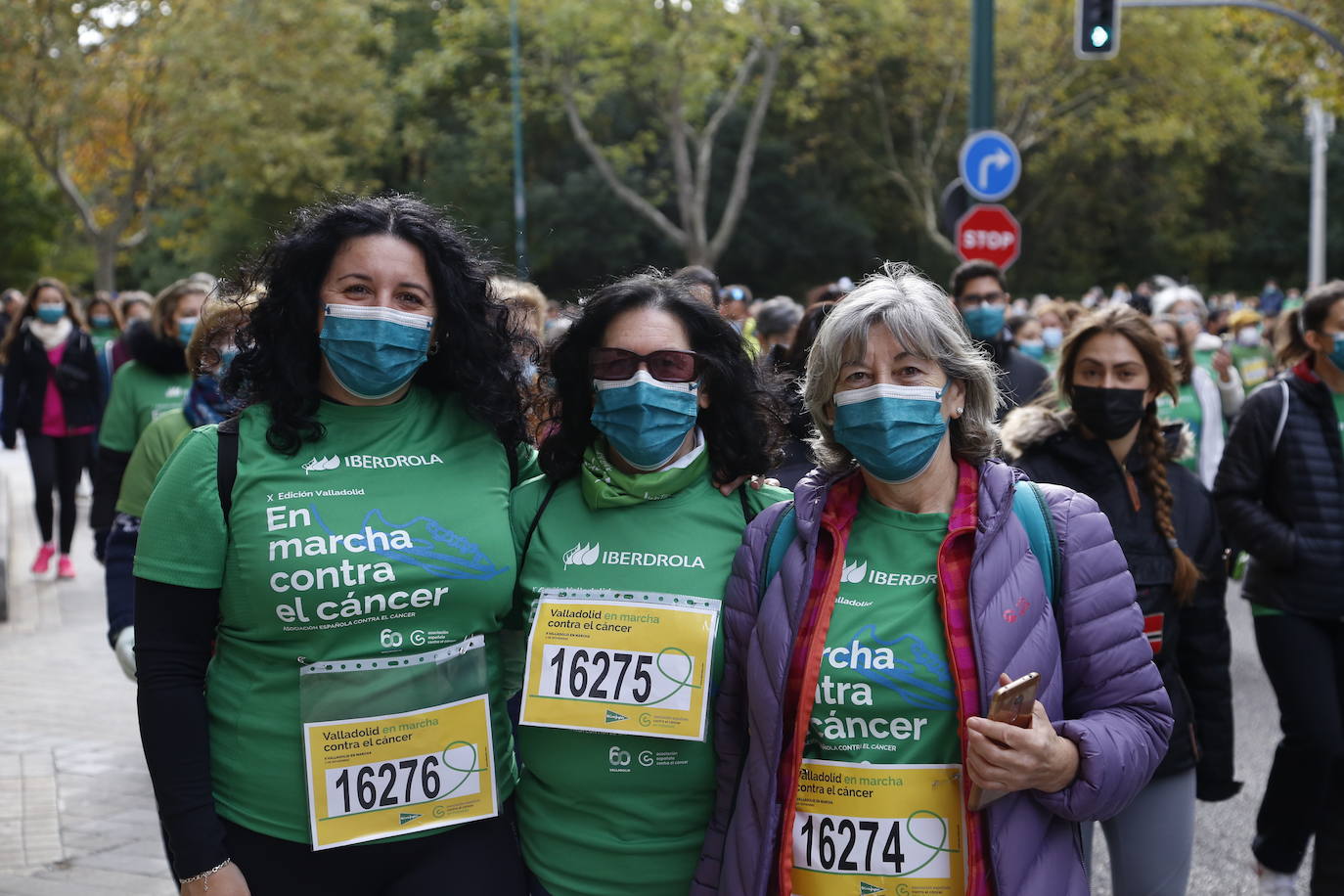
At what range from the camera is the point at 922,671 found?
2.52 m

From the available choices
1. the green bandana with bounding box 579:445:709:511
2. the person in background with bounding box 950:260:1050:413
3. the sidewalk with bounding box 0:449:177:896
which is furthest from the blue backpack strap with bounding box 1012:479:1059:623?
the person in background with bounding box 950:260:1050:413

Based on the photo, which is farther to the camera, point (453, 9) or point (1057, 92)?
point (453, 9)

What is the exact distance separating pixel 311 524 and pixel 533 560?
1.50 ft

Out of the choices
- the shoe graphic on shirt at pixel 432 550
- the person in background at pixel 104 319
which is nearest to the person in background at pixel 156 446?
the shoe graphic on shirt at pixel 432 550

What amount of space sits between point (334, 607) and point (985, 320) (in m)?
5.07

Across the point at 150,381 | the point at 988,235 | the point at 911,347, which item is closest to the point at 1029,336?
the point at 988,235

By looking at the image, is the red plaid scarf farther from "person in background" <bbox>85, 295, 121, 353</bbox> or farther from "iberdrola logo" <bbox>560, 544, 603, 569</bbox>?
"person in background" <bbox>85, 295, 121, 353</bbox>

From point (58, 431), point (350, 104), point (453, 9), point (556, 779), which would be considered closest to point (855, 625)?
point (556, 779)

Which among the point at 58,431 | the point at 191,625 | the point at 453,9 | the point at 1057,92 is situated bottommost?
the point at 58,431

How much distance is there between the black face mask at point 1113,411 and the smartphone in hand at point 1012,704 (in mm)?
1805

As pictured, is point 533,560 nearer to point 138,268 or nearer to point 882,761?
point 882,761

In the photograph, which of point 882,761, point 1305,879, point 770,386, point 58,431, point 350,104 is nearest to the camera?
point 882,761

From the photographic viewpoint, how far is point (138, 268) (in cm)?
4903

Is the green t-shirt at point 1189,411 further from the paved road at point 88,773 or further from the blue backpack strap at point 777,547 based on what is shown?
the blue backpack strap at point 777,547
